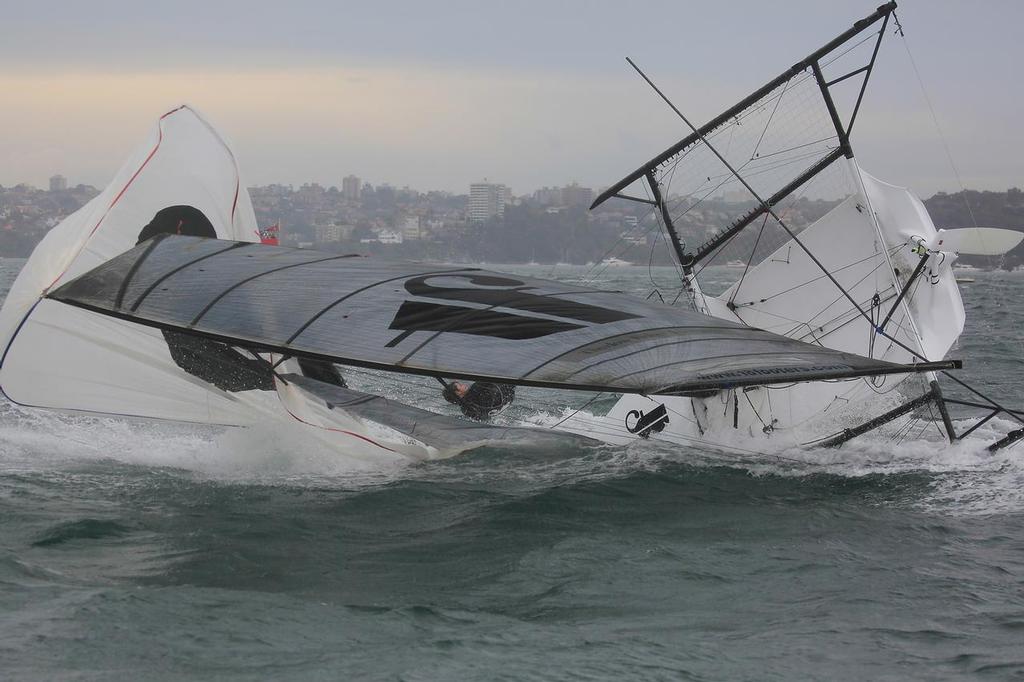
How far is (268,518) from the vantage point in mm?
6777

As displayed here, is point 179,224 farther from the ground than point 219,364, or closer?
farther from the ground

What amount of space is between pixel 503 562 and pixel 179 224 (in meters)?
5.26

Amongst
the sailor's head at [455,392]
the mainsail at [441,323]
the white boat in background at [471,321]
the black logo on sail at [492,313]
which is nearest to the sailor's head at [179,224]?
the white boat in background at [471,321]

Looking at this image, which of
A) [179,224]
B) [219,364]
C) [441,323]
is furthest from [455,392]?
[441,323]

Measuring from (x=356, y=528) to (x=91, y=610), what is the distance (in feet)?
6.35

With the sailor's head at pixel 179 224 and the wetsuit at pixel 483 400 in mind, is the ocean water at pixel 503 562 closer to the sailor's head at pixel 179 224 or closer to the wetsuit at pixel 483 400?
the wetsuit at pixel 483 400

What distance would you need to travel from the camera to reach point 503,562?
19.7 ft

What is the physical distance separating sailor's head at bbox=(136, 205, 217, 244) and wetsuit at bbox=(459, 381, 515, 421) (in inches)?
107

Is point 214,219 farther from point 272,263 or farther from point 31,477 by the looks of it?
point 31,477

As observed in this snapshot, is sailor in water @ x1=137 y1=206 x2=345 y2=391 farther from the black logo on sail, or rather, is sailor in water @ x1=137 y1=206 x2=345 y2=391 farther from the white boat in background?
the black logo on sail

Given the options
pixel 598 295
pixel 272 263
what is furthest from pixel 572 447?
pixel 272 263

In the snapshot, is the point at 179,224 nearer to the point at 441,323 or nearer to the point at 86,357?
the point at 86,357

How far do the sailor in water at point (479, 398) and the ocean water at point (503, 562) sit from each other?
1.15 m

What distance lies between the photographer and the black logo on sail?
22.9 feet
